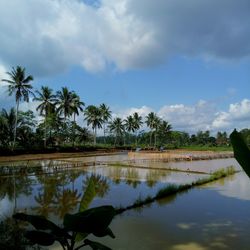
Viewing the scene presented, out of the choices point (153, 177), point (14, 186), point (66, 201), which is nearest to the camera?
point (66, 201)

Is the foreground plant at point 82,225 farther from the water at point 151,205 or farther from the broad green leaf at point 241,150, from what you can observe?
the water at point 151,205

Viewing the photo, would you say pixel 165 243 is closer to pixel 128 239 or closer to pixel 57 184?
pixel 128 239

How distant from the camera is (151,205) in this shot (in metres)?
14.2

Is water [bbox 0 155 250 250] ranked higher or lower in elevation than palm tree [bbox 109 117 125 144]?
lower

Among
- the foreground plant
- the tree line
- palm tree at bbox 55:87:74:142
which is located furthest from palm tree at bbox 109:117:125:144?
the foreground plant

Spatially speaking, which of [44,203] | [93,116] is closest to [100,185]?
Answer: [44,203]

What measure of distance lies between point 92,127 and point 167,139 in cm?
3055

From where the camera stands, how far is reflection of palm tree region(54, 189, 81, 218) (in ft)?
41.7

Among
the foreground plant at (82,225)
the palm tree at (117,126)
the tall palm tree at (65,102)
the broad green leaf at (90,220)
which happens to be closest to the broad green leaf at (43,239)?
the foreground plant at (82,225)

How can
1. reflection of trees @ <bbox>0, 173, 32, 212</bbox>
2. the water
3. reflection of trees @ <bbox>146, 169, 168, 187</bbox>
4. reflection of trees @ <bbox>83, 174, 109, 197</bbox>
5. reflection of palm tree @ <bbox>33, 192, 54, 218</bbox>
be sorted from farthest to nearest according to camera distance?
reflection of trees @ <bbox>146, 169, 168, 187</bbox>
reflection of trees @ <bbox>83, 174, 109, 197</bbox>
reflection of trees @ <bbox>0, 173, 32, 212</bbox>
reflection of palm tree @ <bbox>33, 192, 54, 218</bbox>
the water

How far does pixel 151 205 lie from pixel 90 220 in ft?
40.4

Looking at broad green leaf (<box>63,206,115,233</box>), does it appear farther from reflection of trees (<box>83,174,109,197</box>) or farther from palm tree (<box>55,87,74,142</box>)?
palm tree (<box>55,87,74,142</box>)

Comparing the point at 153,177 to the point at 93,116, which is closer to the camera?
the point at 153,177

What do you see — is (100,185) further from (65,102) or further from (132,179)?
(65,102)
